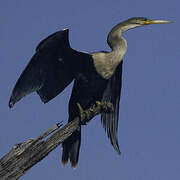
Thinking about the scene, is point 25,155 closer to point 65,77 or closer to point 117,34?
point 65,77

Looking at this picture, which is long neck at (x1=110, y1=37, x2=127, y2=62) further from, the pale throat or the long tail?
the long tail

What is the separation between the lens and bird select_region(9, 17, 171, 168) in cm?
788

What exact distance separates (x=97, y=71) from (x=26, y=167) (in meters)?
2.44

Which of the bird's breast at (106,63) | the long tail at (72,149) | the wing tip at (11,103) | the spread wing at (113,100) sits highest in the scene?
the bird's breast at (106,63)

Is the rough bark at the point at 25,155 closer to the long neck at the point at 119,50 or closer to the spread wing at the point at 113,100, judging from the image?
the long neck at the point at 119,50

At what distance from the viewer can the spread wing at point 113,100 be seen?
365 inches

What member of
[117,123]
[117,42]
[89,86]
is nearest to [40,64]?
[89,86]

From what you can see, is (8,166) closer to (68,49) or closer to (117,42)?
(68,49)

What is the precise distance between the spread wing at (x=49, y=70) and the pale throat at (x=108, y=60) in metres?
0.36

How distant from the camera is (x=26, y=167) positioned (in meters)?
6.52

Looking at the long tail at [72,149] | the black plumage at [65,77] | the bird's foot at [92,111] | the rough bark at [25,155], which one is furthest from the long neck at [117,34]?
the rough bark at [25,155]

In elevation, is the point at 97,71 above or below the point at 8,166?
above

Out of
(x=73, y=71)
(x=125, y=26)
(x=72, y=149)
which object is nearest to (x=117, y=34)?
(x=125, y=26)

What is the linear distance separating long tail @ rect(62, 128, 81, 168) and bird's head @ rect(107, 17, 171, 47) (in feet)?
5.27
